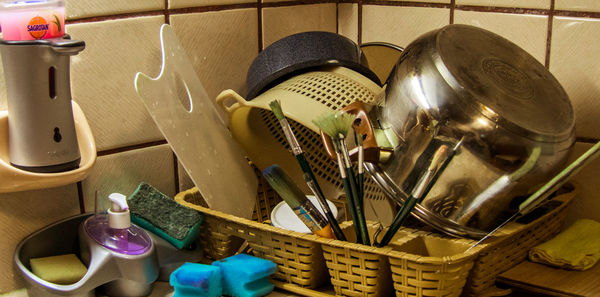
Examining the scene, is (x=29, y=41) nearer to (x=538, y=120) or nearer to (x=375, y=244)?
(x=375, y=244)

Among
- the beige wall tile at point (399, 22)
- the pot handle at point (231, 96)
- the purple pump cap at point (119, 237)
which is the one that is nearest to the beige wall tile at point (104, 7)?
the pot handle at point (231, 96)

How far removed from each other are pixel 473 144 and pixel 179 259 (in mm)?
368

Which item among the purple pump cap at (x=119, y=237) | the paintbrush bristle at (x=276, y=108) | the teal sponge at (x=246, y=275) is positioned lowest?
the teal sponge at (x=246, y=275)

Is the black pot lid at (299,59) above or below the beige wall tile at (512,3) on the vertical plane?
below

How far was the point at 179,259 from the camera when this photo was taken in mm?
858

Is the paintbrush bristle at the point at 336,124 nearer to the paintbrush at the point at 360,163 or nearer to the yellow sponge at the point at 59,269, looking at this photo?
the paintbrush at the point at 360,163

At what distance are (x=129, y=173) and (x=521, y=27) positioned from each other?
1.81ft

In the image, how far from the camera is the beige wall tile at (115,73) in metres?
0.87

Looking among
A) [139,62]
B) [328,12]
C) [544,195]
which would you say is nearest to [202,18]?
[139,62]

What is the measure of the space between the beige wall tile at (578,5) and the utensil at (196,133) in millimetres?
452

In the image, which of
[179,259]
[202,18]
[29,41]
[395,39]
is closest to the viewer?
[29,41]

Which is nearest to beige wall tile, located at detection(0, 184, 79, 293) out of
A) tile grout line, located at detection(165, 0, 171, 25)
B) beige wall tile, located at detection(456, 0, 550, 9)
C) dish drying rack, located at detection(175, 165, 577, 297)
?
dish drying rack, located at detection(175, 165, 577, 297)

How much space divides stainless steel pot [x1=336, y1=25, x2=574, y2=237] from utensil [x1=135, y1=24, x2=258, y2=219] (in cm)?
19

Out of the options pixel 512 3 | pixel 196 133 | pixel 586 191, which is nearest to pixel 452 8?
pixel 512 3
